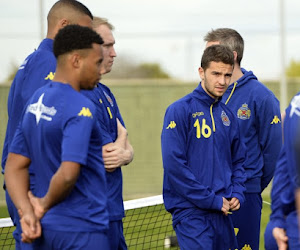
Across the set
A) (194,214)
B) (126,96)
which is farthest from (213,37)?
(126,96)

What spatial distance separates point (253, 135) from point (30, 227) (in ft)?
11.3

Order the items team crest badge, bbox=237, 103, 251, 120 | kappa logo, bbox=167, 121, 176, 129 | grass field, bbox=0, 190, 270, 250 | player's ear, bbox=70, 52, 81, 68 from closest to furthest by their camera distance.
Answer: player's ear, bbox=70, 52, 81, 68 < kappa logo, bbox=167, 121, 176, 129 < team crest badge, bbox=237, 103, 251, 120 < grass field, bbox=0, 190, 270, 250

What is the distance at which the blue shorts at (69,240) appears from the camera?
491 centimetres

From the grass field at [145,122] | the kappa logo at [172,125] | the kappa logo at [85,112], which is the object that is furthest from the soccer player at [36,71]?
the grass field at [145,122]

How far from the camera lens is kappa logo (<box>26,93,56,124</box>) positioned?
4.87m

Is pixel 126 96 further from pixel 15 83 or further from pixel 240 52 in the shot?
pixel 15 83

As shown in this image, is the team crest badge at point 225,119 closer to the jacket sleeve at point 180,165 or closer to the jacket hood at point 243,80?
the jacket sleeve at point 180,165

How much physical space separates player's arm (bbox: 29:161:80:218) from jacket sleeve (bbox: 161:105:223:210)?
2029 mm

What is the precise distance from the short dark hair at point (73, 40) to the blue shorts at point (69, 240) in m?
1.22

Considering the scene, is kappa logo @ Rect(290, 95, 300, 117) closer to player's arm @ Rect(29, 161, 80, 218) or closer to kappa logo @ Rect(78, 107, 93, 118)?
kappa logo @ Rect(78, 107, 93, 118)

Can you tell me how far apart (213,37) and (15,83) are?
8.39 ft

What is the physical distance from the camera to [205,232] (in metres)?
6.78

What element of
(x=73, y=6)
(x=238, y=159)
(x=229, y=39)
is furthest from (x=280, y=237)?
(x=229, y=39)

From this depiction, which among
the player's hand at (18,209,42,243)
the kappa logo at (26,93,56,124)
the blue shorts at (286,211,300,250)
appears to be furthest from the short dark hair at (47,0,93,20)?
the blue shorts at (286,211,300,250)
